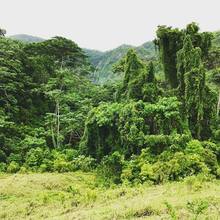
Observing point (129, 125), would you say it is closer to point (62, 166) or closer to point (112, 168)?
point (112, 168)

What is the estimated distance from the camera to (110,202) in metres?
12.1

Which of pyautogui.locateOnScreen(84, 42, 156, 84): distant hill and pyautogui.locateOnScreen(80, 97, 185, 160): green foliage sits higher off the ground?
pyautogui.locateOnScreen(84, 42, 156, 84): distant hill

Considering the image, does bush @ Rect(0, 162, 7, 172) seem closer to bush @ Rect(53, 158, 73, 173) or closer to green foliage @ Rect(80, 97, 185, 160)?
bush @ Rect(53, 158, 73, 173)

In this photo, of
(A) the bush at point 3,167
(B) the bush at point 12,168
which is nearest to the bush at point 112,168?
(B) the bush at point 12,168

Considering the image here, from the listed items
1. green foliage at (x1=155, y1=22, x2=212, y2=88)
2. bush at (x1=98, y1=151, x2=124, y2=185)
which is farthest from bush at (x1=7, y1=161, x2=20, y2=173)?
green foliage at (x1=155, y1=22, x2=212, y2=88)

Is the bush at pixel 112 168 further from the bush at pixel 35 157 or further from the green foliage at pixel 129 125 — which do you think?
the bush at pixel 35 157

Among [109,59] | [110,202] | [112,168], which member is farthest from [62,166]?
[109,59]

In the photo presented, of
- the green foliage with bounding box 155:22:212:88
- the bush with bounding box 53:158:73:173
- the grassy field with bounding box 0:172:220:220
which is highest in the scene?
the green foliage with bounding box 155:22:212:88

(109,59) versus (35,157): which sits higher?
(109,59)

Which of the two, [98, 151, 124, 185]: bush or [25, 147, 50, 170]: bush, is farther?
Result: [25, 147, 50, 170]: bush

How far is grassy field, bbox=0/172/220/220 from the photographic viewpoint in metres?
9.38

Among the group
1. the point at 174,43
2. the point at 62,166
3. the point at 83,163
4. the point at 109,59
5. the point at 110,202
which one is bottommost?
the point at 62,166

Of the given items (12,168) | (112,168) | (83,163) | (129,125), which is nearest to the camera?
(112,168)

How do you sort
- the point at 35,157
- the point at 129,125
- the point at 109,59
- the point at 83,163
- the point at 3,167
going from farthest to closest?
the point at 109,59
the point at 35,157
the point at 83,163
the point at 129,125
the point at 3,167
